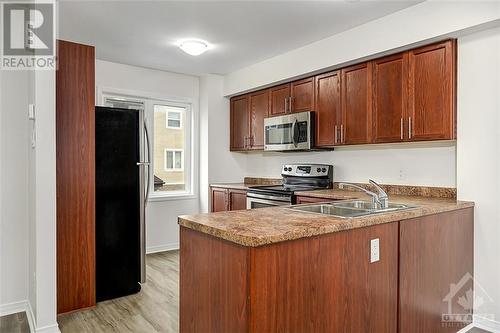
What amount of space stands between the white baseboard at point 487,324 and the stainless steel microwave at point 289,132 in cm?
212

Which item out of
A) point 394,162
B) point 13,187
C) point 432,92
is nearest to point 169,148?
point 13,187

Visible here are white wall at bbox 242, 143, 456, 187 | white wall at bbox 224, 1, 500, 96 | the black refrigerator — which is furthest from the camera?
the black refrigerator

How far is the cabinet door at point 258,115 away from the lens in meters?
4.45

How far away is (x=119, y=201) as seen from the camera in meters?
3.17

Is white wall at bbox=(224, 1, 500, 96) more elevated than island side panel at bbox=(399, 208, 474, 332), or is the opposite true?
white wall at bbox=(224, 1, 500, 96)

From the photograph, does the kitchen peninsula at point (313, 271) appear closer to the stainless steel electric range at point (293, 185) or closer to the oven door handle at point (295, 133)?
the stainless steel electric range at point (293, 185)

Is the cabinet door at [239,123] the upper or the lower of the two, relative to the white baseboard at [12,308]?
upper

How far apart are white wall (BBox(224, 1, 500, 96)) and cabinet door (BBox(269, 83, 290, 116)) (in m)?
0.13

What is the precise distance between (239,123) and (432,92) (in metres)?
2.73

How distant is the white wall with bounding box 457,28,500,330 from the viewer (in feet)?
8.18

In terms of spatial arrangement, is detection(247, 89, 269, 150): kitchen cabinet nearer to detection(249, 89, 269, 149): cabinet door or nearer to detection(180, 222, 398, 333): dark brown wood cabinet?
detection(249, 89, 269, 149): cabinet door

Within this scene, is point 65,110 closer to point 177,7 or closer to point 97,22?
point 97,22

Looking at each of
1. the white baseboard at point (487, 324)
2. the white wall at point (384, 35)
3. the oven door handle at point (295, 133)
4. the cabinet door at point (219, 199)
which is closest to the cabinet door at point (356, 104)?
the white wall at point (384, 35)

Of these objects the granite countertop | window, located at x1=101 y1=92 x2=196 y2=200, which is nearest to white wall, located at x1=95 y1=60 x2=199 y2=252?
window, located at x1=101 y1=92 x2=196 y2=200
